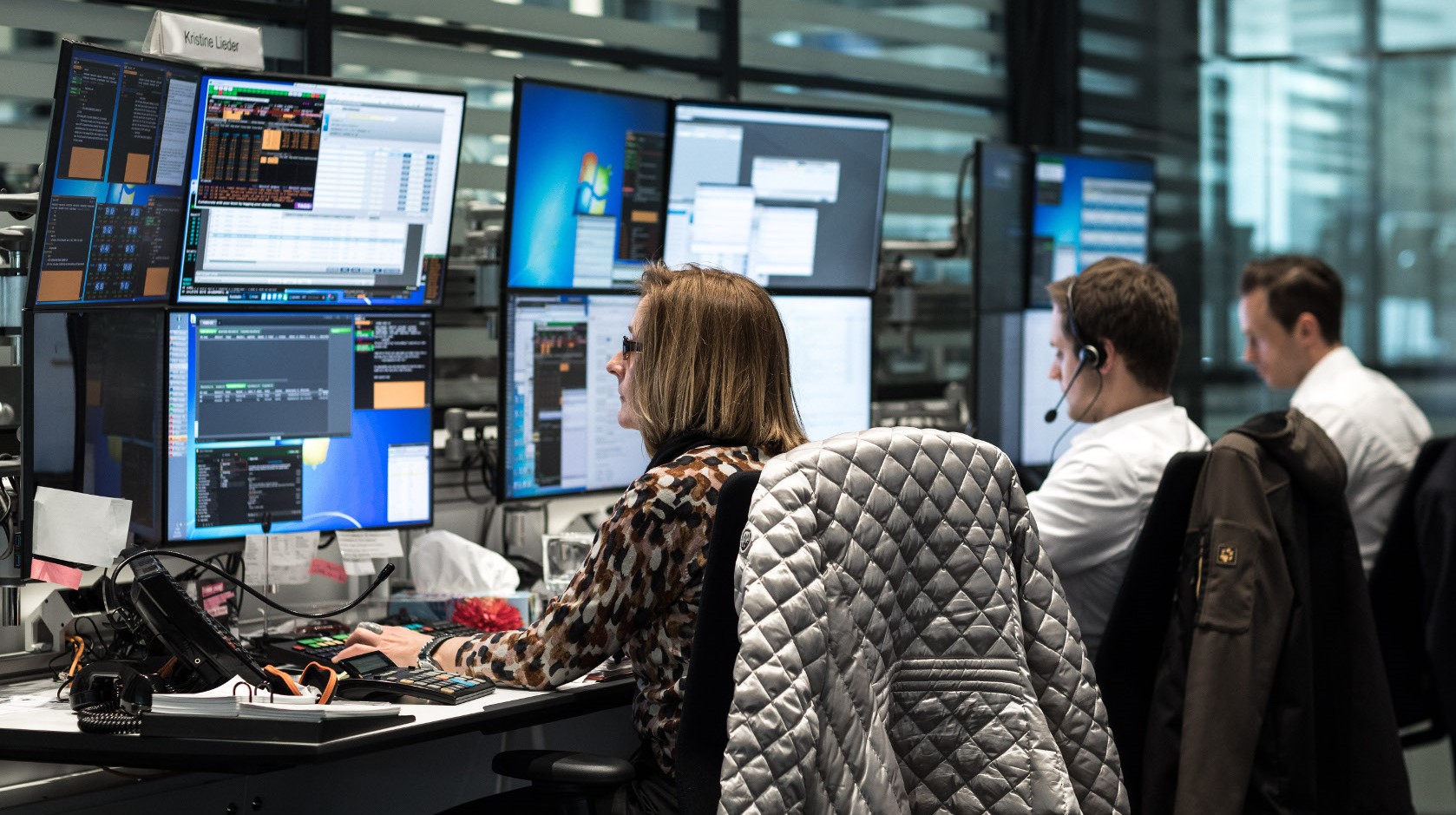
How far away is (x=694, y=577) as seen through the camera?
5.84 feet

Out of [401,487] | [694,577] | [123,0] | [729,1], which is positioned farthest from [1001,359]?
[123,0]

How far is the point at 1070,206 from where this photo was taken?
3.72 meters

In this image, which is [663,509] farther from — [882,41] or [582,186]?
[882,41]

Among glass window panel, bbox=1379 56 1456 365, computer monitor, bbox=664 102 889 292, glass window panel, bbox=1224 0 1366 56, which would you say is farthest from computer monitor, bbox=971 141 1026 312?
glass window panel, bbox=1379 56 1456 365

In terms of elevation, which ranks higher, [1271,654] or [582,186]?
[582,186]

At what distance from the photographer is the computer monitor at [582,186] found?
2641 mm

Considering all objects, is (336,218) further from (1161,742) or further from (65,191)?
(1161,742)

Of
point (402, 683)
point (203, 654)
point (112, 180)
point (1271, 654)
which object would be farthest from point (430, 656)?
point (1271, 654)

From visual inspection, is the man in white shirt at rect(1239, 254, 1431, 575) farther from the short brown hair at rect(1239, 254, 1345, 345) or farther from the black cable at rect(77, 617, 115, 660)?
the black cable at rect(77, 617, 115, 660)

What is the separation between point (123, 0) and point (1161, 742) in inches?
91.8

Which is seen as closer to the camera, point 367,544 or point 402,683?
point 402,683

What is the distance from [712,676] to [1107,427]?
1192 mm

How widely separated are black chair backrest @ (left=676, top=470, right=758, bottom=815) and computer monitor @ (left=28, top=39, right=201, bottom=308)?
1078mm

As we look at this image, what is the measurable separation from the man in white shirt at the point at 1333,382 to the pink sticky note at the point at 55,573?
2481 millimetres
